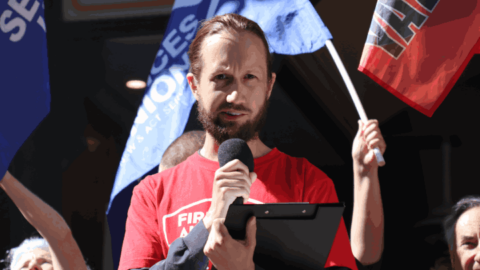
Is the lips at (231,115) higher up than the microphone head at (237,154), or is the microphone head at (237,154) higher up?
the microphone head at (237,154)

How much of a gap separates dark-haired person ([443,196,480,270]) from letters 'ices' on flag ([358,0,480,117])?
59 centimetres

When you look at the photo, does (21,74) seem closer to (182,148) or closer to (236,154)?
(182,148)

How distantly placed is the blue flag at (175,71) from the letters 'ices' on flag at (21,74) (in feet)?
2.44

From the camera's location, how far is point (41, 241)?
269 cm

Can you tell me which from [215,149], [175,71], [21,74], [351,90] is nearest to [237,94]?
[215,149]

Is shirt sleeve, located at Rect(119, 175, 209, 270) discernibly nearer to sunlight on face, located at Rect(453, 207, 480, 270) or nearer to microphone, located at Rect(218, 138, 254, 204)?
microphone, located at Rect(218, 138, 254, 204)

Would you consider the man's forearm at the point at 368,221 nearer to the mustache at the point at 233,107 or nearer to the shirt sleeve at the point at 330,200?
the shirt sleeve at the point at 330,200

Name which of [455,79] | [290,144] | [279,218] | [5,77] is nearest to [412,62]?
[455,79]

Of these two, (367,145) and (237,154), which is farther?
(367,145)

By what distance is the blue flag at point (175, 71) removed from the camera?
2477 millimetres

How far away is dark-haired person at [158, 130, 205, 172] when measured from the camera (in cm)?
242

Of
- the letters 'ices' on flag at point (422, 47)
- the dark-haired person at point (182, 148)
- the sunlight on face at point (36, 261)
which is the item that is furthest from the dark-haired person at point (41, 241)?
the letters 'ices' on flag at point (422, 47)

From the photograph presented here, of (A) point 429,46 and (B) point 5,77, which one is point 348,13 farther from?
(B) point 5,77

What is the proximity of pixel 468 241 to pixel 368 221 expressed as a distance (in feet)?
1.87
